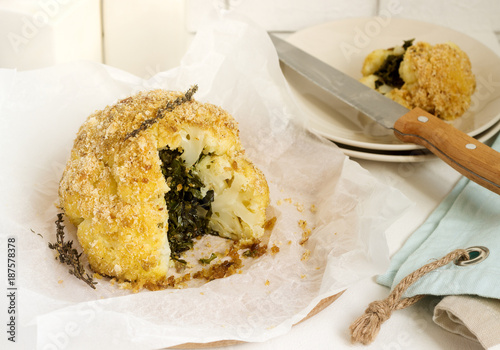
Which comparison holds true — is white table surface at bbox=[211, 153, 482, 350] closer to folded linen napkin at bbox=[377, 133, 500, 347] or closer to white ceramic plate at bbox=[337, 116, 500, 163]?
folded linen napkin at bbox=[377, 133, 500, 347]

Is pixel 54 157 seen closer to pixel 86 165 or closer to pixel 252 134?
pixel 86 165

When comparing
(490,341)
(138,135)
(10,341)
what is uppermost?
(138,135)

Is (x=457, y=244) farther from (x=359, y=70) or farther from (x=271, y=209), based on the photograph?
(x=359, y=70)

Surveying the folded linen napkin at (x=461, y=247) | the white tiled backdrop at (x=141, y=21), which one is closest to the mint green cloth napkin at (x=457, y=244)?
the folded linen napkin at (x=461, y=247)

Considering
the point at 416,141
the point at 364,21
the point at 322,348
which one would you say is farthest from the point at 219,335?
the point at 364,21

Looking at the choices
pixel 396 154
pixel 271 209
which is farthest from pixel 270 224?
pixel 396 154

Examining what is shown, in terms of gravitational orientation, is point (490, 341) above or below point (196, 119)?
below
